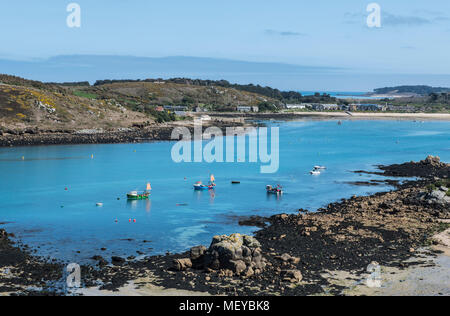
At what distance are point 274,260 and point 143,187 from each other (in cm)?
2998

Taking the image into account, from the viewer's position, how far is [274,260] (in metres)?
28.6

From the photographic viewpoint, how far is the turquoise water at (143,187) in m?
35.9

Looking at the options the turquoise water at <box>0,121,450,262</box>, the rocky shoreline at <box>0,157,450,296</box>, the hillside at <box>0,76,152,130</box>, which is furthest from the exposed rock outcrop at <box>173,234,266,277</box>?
the hillside at <box>0,76,152,130</box>

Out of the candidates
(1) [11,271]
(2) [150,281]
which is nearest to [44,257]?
(1) [11,271]

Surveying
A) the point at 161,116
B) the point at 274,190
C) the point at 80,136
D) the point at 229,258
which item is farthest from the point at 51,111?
the point at 229,258

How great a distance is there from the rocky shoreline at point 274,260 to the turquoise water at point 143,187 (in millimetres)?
3112

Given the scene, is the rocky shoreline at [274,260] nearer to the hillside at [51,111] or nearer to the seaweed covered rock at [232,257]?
the seaweed covered rock at [232,257]

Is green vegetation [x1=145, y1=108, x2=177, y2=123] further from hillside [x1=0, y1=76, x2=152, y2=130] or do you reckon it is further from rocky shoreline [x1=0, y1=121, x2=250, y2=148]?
rocky shoreline [x1=0, y1=121, x2=250, y2=148]

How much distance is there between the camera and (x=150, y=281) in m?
26.0

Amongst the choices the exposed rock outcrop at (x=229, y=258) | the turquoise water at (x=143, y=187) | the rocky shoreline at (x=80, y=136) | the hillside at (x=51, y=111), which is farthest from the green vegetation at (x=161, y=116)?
the exposed rock outcrop at (x=229, y=258)

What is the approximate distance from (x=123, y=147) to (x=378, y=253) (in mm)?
68940

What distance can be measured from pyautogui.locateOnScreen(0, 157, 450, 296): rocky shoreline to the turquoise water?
3112 mm

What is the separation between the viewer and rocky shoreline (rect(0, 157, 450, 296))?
83.0 feet
